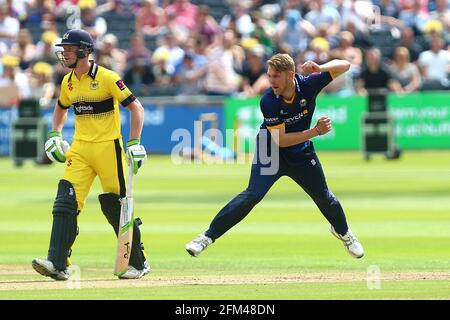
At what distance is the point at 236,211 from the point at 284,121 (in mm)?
971

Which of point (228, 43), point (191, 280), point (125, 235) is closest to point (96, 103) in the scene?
point (125, 235)

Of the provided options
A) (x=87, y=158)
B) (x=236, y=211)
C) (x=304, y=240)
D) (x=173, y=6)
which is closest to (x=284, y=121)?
(x=236, y=211)

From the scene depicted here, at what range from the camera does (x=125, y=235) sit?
1215cm

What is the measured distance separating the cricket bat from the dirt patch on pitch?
5.6 inches

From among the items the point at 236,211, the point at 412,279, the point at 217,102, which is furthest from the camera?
the point at 217,102

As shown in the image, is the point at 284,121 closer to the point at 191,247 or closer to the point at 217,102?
the point at 191,247

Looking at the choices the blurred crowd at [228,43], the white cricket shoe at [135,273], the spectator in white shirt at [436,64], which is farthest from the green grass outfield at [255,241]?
the blurred crowd at [228,43]

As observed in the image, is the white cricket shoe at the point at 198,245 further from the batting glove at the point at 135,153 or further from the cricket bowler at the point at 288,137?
the batting glove at the point at 135,153

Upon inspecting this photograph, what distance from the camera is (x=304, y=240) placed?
50.7 feet

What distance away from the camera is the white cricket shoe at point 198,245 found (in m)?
12.4

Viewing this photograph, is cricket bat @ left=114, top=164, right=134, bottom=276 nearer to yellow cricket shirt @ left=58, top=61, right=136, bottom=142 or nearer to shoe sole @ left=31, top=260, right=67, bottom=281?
yellow cricket shirt @ left=58, top=61, right=136, bottom=142

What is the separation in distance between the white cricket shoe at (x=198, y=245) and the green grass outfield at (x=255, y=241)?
226 millimetres

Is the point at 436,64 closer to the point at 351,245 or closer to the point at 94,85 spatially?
the point at 351,245

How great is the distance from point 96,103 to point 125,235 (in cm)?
128
